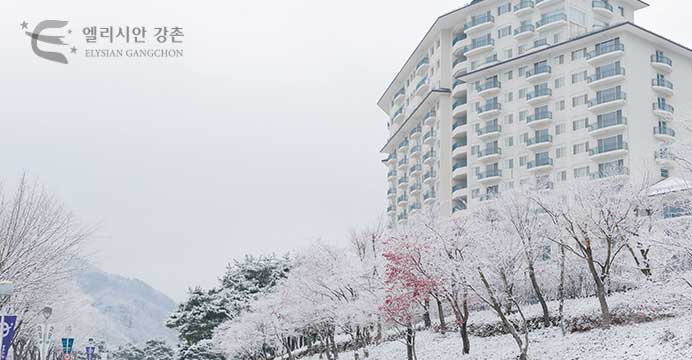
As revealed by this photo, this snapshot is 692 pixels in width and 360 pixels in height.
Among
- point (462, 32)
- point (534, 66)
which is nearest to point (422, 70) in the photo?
point (462, 32)

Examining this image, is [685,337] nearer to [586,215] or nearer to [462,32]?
[586,215]

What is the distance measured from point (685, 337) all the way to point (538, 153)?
142ft

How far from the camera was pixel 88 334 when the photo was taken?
2795 inches

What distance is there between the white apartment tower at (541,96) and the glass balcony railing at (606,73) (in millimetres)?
116

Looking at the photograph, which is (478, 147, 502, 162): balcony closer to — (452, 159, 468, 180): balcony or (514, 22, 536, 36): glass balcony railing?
(452, 159, 468, 180): balcony

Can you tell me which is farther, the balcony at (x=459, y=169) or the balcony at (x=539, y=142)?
the balcony at (x=459, y=169)

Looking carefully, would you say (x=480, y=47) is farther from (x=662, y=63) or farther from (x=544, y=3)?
(x=662, y=63)

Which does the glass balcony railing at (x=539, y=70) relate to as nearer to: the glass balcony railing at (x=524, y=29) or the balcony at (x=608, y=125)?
the glass balcony railing at (x=524, y=29)

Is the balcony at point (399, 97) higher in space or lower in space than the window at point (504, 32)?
lower

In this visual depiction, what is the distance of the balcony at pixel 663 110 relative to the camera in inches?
2509

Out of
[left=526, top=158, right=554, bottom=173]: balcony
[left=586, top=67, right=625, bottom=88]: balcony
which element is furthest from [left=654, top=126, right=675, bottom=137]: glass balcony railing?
[left=526, top=158, right=554, bottom=173]: balcony

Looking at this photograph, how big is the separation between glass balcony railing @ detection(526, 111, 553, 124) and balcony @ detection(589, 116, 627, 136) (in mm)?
4402

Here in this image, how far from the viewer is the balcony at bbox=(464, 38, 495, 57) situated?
72.2 m

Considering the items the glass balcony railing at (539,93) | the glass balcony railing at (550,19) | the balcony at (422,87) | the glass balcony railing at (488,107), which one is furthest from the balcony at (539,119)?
the balcony at (422,87)
